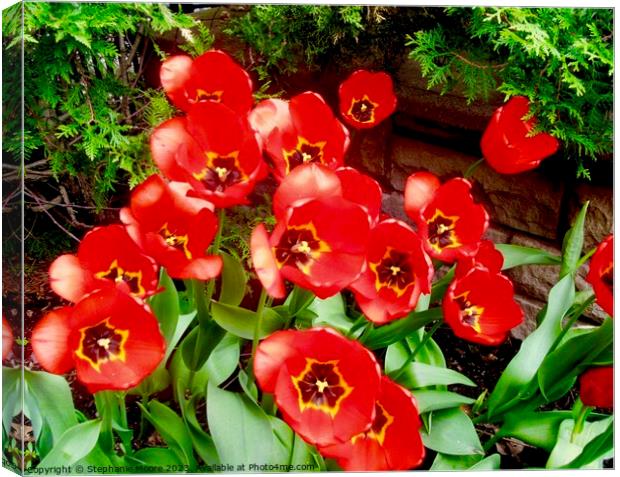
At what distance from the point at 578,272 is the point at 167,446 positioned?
646mm

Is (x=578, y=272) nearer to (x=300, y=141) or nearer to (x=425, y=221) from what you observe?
(x=425, y=221)

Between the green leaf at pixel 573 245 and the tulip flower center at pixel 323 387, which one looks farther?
the green leaf at pixel 573 245

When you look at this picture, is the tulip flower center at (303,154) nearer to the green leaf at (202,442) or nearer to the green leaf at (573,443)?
the green leaf at (202,442)

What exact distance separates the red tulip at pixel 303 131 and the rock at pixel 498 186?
0.46 ft

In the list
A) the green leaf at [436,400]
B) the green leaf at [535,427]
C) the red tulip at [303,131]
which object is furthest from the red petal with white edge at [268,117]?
the green leaf at [535,427]

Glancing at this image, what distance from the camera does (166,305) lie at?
3.72ft

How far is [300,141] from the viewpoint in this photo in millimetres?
1099

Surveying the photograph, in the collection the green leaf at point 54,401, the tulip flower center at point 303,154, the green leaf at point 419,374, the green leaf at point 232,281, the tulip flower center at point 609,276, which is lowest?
the green leaf at point 419,374

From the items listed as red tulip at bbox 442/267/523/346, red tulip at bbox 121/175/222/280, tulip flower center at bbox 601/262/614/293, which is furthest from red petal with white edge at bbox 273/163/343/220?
tulip flower center at bbox 601/262/614/293

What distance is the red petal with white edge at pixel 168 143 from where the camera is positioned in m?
1.05

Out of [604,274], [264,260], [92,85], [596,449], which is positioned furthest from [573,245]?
[92,85]

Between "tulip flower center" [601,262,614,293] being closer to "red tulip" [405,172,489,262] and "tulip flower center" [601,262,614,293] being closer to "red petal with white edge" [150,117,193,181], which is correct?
"red tulip" [405,172,489,262]

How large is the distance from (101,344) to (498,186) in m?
0.60

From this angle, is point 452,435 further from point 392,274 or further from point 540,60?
point 540,60
